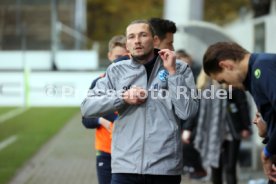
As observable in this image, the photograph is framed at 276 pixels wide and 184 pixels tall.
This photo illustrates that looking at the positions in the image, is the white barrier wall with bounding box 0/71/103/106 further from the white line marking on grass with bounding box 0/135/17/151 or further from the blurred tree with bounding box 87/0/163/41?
the blurred tree with bounding box 87/0/163/41

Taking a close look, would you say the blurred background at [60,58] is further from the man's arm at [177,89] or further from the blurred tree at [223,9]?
the man's arm at [177,89]

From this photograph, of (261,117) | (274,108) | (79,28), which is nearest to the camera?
(274,108)

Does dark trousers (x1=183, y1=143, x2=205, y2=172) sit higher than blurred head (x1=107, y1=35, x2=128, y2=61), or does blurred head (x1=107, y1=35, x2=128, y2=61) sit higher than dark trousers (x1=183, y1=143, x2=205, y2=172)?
blurred head (x1=107, y1=35, x2=128, y2=61)

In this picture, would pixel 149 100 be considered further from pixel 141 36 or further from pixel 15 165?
pixel 15 165

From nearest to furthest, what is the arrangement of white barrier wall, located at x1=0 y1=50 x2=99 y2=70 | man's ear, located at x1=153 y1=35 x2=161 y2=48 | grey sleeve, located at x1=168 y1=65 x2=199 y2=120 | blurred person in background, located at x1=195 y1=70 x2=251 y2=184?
grey sleeve, located at x1=168 y1=65 x2=199 y2=120, man's ear, located at x1=153 y1=35 x2=161 y2=48, blurred person in background, located at x1=195 y1=70 x2=251 y2=184, white barrier wall, located at x1=0 y1=50 x2=99 y2=70

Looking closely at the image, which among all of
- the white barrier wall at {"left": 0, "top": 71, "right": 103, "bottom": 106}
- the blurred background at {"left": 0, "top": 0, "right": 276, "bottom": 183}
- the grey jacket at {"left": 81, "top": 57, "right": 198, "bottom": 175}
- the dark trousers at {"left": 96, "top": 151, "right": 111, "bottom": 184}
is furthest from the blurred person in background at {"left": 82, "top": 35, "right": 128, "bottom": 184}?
the white barrier wall at {"left": 0, "top": 71, "right": 103, "bottom": 106}

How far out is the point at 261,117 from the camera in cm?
500

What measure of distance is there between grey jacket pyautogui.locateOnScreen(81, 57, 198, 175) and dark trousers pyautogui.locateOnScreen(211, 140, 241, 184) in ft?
13.4

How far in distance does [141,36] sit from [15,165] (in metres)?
8.69

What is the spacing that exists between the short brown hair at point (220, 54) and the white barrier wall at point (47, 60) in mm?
21010

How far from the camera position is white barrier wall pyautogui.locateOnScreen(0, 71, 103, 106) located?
70.7ft

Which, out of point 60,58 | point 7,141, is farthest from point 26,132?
point 60,58

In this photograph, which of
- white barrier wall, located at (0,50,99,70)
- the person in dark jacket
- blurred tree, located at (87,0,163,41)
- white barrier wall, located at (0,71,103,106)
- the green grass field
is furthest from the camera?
blurred tree, located at (87,0,163,41)

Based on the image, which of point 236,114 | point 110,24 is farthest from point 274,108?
point 110,24
